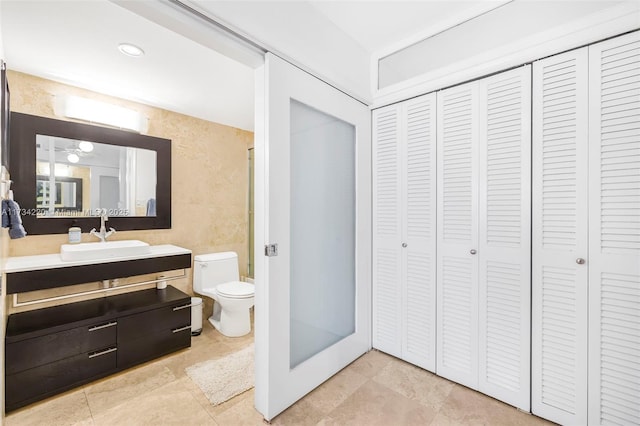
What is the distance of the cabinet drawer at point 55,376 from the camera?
5.51ft

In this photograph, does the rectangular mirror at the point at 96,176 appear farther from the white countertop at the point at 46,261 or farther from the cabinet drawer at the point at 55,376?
the cabinet drawer at the point at 55,376

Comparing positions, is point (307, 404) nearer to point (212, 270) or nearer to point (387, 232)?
point (387, 232)

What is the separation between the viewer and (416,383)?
6.26 ft

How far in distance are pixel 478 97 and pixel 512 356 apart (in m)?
1.64

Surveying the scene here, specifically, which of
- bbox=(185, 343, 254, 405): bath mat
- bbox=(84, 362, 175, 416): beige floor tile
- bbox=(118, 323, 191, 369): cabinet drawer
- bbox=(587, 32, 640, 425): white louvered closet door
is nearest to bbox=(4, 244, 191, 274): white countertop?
bbox=(118, 323, 191, 369): cabinet drawer

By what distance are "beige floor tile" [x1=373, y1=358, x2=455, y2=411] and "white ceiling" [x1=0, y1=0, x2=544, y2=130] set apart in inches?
92.2

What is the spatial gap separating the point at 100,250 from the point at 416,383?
2.48 m

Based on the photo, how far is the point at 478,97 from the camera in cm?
179

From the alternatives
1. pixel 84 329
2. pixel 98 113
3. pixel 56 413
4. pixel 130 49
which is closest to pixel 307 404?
pixel 56 413

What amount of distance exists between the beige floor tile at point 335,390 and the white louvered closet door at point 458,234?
2.01 ft

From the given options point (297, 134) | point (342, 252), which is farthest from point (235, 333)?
point (297, 134)

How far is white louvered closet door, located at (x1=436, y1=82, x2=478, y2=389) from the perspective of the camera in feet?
5.94

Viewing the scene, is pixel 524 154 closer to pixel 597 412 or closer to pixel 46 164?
pixel 597 412

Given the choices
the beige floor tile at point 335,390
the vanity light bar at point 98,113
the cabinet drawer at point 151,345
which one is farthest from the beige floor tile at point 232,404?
the vanity light bar at point 98,113
